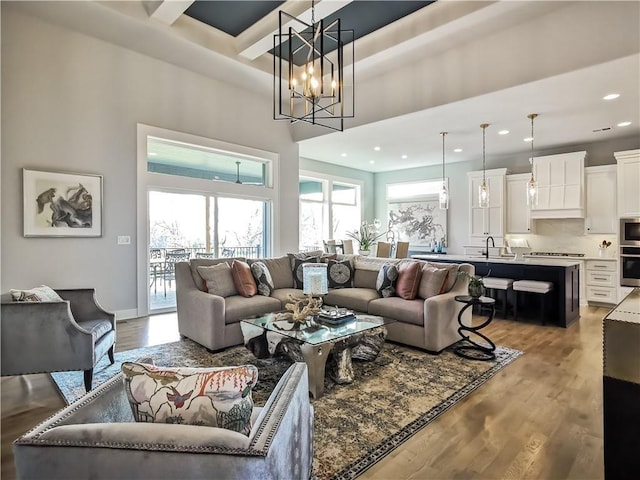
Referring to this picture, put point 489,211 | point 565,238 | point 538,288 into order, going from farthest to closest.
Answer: point 489,211, point 565,238, point 538,288

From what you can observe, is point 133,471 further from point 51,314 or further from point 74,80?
point 74,80

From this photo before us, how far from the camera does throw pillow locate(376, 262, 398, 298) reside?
4.22 meters

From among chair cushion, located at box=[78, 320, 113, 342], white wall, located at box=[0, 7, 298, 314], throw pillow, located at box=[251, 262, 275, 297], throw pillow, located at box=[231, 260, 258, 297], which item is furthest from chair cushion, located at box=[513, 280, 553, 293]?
white wall, located at box=[0, 7, 298, 314]

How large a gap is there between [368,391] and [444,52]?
4.58 m

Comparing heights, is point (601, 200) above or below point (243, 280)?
above

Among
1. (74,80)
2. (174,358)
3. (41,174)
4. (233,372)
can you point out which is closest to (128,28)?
(74,80)

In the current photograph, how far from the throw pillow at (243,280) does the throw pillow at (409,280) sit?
175 cm

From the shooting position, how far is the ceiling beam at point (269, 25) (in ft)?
13.3

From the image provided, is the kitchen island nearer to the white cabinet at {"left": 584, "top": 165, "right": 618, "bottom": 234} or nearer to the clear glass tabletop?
the white cabinet at {"left": 584, "top": 165, "right": 618, "bottom": 234}

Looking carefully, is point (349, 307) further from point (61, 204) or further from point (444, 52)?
point (61, 204)

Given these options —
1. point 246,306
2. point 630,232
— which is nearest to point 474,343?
point 246,306

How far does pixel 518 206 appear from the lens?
25.4 ft

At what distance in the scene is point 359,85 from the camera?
606cm

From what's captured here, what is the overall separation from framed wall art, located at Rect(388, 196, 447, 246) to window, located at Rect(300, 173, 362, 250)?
1.30m
